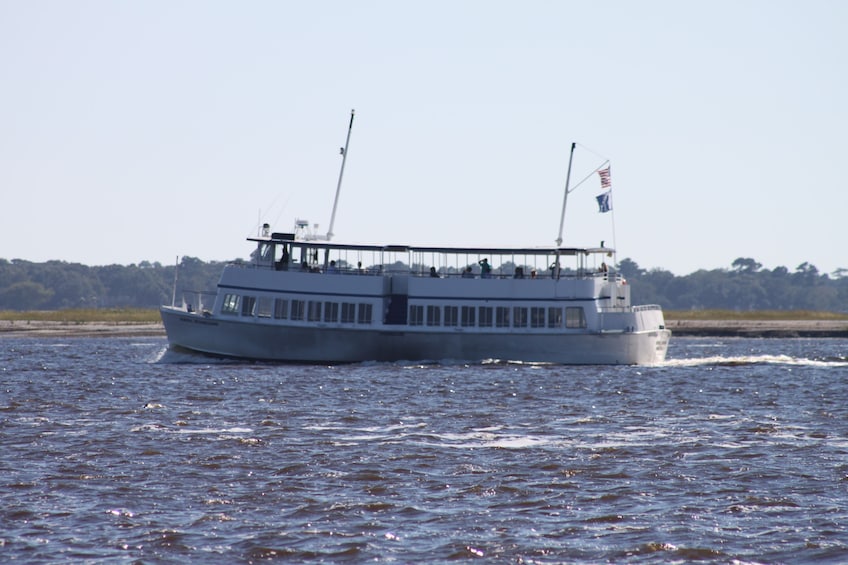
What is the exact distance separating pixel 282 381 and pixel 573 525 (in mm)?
27696

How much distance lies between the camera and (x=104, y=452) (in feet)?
83.7

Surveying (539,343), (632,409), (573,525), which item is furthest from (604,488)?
(539,343)

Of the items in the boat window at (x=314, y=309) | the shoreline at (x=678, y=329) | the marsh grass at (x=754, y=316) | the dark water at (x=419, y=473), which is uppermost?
the marsh grass at (x=754, y=316)

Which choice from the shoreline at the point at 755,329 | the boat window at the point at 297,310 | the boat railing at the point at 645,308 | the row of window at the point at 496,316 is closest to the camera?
the boat window at the point at 297,310

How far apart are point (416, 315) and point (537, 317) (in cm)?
562

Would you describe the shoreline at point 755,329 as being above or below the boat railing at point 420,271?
below

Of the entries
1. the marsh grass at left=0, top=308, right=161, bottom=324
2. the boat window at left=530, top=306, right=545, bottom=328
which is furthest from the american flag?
the marsh grass at left=0, top=308, right=161, bottom=324

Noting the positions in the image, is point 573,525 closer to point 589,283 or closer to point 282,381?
point 282,381

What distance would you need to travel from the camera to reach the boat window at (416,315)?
54281mm

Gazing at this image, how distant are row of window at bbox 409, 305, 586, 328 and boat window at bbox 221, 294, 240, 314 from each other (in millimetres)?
8019

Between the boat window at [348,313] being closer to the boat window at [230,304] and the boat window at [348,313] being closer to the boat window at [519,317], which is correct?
the boat window at [230,304]

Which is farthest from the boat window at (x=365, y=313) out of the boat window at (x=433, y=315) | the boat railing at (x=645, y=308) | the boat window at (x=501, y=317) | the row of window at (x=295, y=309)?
the boat railing at (x=645, y=308)

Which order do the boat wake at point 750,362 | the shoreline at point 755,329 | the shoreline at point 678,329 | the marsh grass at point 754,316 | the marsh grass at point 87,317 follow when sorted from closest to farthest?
1. the boat wake at point 750,362
2. the shoreline at point 678,329
3. the shoreline at point 755,329
4. the marsh grass at point 87,317
5. the marsh grass at point 754,316

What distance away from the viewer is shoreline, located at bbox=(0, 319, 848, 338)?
109312 millimetres
